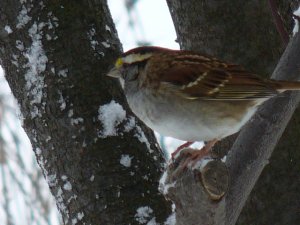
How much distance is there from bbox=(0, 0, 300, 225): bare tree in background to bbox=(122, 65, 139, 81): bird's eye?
188mm

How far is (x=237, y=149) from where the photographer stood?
3.02m

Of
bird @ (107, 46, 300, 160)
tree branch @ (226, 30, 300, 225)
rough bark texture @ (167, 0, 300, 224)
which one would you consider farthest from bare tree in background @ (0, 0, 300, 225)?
rough bark texture @ (167, 0, 300, 224)

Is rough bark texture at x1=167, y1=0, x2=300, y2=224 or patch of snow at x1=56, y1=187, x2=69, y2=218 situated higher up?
rough bark texture at x1=167, y1=0, x2=300, y2=224

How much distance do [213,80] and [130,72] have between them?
413 millimetres

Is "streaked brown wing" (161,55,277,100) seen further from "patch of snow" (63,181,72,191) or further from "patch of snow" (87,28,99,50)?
"patch of snow" (63,181,72,191)

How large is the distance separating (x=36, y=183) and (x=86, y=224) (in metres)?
5.04

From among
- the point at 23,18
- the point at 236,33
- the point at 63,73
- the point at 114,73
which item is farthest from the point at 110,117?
the point at 236,33

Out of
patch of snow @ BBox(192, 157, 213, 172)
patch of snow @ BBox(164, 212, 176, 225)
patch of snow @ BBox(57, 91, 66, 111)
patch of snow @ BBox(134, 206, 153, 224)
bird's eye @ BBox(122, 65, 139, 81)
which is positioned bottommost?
patch of snow @ BBox(164, 212, 176, 225)

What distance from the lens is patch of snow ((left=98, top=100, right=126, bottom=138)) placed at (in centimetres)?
331

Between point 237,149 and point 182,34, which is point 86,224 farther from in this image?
point 182,34

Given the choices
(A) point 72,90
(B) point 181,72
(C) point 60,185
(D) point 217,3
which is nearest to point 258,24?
(D) point 217,3

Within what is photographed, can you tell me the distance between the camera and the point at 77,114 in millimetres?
3318

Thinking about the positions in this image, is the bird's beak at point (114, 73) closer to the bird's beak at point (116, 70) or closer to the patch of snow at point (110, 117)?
the bird's beak at point (116, 70)

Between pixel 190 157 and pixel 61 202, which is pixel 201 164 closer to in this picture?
pixel 190 157
